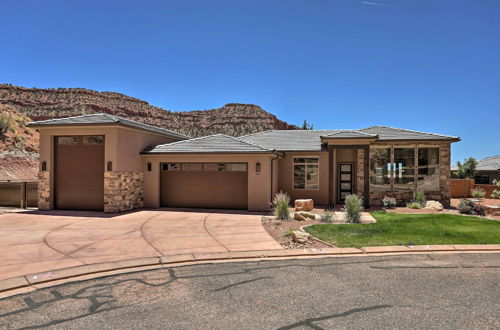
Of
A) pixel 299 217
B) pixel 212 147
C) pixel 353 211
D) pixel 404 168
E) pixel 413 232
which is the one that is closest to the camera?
pixel 413 232

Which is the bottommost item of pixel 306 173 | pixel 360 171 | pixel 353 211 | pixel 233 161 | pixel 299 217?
pixel 299 217

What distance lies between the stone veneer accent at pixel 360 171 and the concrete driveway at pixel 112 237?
7.29 meters

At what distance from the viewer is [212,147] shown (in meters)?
16.1

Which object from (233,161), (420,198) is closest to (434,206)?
(420,198)

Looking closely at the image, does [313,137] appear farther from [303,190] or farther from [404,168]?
[404,168]

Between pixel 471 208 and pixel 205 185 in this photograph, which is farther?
pixel 205 185

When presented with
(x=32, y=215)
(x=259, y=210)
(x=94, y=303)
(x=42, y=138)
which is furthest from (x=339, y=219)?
(x=42, y=138)

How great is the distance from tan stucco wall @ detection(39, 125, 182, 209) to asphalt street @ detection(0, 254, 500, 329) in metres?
9.60

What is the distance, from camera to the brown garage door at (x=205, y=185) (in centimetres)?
1567

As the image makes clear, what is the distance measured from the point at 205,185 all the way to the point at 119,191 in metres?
3.92

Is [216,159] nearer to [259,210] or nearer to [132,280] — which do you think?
[259,210]

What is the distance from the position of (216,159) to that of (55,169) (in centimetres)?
766

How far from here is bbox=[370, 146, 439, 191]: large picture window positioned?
17.8 meters

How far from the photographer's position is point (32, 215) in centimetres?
1362
